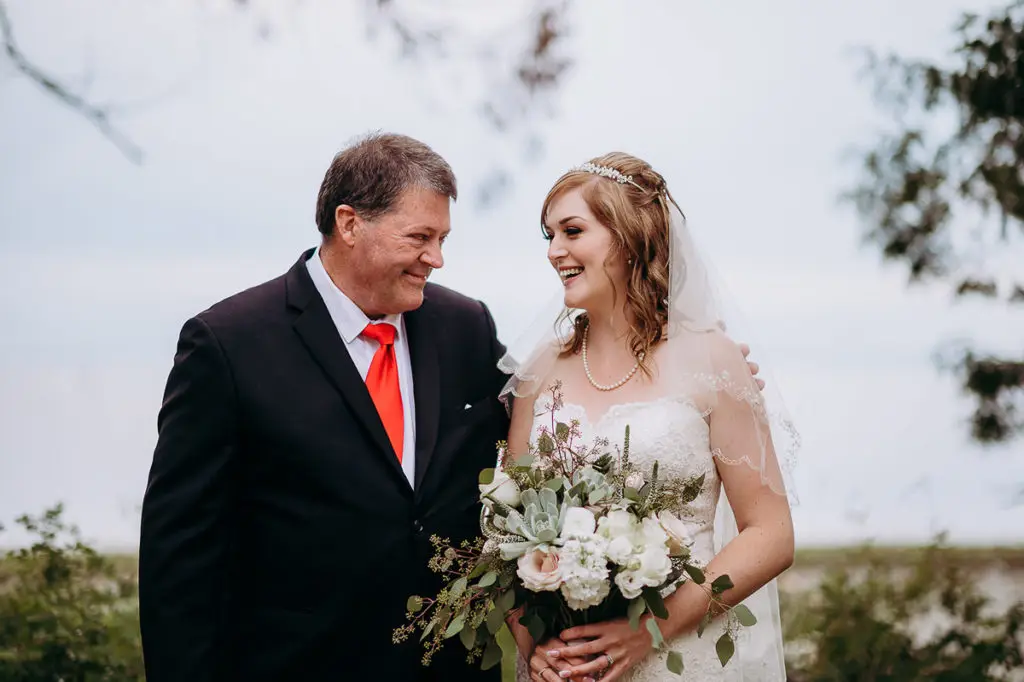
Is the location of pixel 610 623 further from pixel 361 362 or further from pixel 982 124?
pixel 982 124

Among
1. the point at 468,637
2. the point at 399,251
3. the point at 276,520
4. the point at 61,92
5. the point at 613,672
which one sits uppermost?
the point at 61,92

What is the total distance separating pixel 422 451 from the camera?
3244 mm

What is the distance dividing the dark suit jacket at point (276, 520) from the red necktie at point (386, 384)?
0.08m

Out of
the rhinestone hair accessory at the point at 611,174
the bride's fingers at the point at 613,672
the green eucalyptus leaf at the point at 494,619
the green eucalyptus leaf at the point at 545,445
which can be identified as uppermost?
the rhinestone hair accessory at the point at 611,174

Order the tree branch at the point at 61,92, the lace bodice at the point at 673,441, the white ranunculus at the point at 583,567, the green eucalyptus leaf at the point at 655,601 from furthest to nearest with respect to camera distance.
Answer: the tree branch at the point at 61,92 → the lace bodice at the point at 673,441 → the green eucalyptus leaf at the point at 655,601 → the white ranunculus at the point at 583,567

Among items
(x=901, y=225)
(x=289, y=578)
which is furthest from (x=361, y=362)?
(x=901, y=225)

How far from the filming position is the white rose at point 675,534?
112 inches

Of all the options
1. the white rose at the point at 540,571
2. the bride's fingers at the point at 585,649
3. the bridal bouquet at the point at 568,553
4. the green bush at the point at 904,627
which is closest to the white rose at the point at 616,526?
the bridal bouquet at the point at 568,553

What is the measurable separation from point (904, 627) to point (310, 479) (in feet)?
10.3

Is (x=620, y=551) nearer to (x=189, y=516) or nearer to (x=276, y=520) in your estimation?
(x=276, y=520)

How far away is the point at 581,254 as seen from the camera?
3311 millimetres

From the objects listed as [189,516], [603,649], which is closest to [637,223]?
[603,649]

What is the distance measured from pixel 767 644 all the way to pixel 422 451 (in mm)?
1178

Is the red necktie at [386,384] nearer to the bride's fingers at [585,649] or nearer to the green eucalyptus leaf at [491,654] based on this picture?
the green eucalyptus leaf at [491,654]
